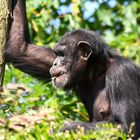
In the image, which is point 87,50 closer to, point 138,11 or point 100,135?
point 100,135

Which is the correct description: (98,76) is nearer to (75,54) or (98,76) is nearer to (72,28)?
(75,54)

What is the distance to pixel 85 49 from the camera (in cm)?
858

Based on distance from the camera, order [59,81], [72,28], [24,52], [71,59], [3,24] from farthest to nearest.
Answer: [72,28] → [71,59] → [24,52] → [59,81] → [3,24]

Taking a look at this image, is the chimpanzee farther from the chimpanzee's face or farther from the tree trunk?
the tree trunk

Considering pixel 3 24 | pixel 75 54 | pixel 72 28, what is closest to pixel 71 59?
pixel 75 54

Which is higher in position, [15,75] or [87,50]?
[87,50]

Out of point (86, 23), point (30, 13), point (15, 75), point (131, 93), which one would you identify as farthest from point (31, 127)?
point (86, 23)

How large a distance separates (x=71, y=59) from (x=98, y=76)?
0.50 meters

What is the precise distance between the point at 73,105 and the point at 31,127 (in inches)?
256

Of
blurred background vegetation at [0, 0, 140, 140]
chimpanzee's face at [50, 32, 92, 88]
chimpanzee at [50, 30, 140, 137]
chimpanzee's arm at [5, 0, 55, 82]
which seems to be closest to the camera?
chimpanzee at [50, 30, 140, 137]

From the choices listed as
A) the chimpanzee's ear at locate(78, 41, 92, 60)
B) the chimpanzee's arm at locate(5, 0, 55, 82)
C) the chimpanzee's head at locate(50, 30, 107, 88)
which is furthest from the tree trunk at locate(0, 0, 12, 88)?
the chimpanzee's ear at locate(78, 41, 92, 60)

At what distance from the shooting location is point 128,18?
15.1 meters

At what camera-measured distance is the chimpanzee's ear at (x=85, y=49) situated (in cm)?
850

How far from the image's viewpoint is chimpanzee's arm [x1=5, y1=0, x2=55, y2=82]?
323 inches
